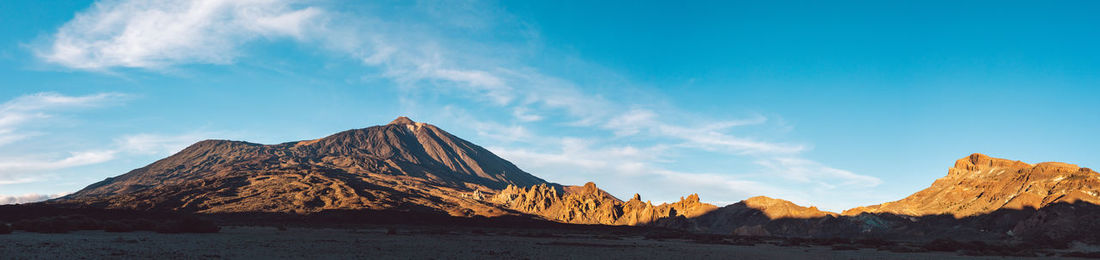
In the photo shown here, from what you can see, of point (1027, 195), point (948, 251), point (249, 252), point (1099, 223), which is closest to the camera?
point (249, 252)

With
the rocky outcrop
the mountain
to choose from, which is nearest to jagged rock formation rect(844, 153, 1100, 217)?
the mountain

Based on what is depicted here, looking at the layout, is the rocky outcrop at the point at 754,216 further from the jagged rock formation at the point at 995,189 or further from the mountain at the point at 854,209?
the jagged rock formation at the point at 995,189

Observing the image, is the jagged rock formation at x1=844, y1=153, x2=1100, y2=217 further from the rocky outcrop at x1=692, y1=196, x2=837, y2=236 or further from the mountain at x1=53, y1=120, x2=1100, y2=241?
the rocky outcrop at x1=692, y1=196, x2=837, y2=236

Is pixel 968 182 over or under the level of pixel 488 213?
over

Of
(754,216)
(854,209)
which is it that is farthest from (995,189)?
(754,216)

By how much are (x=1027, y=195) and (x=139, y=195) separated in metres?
224

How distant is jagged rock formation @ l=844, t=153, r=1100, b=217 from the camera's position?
99.2m

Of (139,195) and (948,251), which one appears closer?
(948,251)

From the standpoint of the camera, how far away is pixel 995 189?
112 m

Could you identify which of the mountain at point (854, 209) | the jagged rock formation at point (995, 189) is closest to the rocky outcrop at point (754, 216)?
the mountain at point (854, 209)

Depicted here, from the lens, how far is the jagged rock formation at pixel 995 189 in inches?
3905

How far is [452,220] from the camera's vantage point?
137875 mm

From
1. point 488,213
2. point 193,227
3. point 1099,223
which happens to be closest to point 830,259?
point 193,227

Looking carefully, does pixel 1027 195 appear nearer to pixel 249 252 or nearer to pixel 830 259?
pixel 830 259
